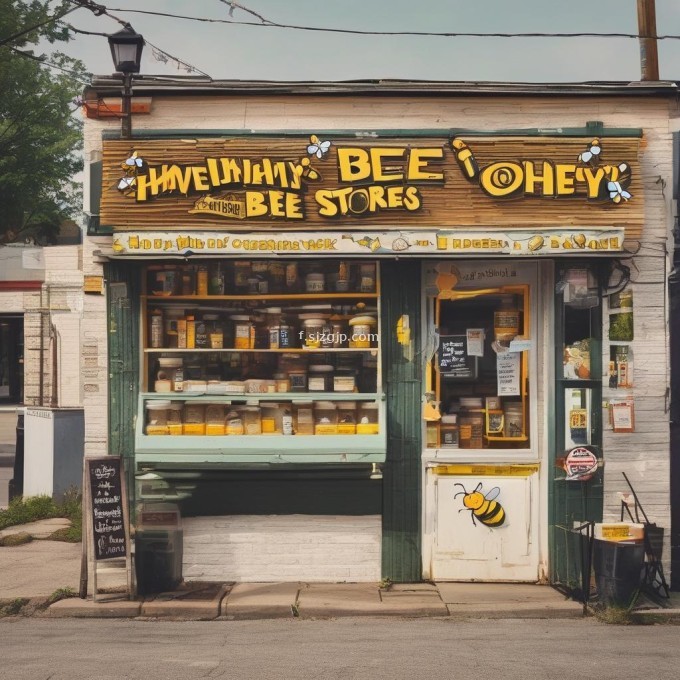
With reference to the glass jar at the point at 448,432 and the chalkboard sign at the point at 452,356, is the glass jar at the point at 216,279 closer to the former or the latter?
the chalkboard sign at the point at 452,356

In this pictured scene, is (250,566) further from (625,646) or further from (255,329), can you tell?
(625,646)

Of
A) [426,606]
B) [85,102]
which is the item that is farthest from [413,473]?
[85,102]

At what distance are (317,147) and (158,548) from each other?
400 centimetres

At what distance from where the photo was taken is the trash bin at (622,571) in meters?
7.74

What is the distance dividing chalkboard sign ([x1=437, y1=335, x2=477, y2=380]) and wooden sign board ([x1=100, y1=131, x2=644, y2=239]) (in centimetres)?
114

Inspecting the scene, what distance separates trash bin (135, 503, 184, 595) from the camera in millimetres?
8289

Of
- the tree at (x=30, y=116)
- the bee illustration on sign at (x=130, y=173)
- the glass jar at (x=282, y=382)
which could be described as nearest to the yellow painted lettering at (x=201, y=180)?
the bee illustration on sign at (x=130, y=173)

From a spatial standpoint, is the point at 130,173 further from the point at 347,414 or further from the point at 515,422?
the point at 515,422

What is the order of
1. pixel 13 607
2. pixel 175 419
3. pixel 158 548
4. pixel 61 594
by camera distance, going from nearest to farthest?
pixel 13 607, pixel 61 594, pixel 158 548, pixel 175 419

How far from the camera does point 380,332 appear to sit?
8.74m

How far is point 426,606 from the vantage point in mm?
7891

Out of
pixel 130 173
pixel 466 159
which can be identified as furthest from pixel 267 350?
pixel 466 159

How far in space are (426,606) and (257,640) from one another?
64.4 inches

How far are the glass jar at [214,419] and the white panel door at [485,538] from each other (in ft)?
7.17
